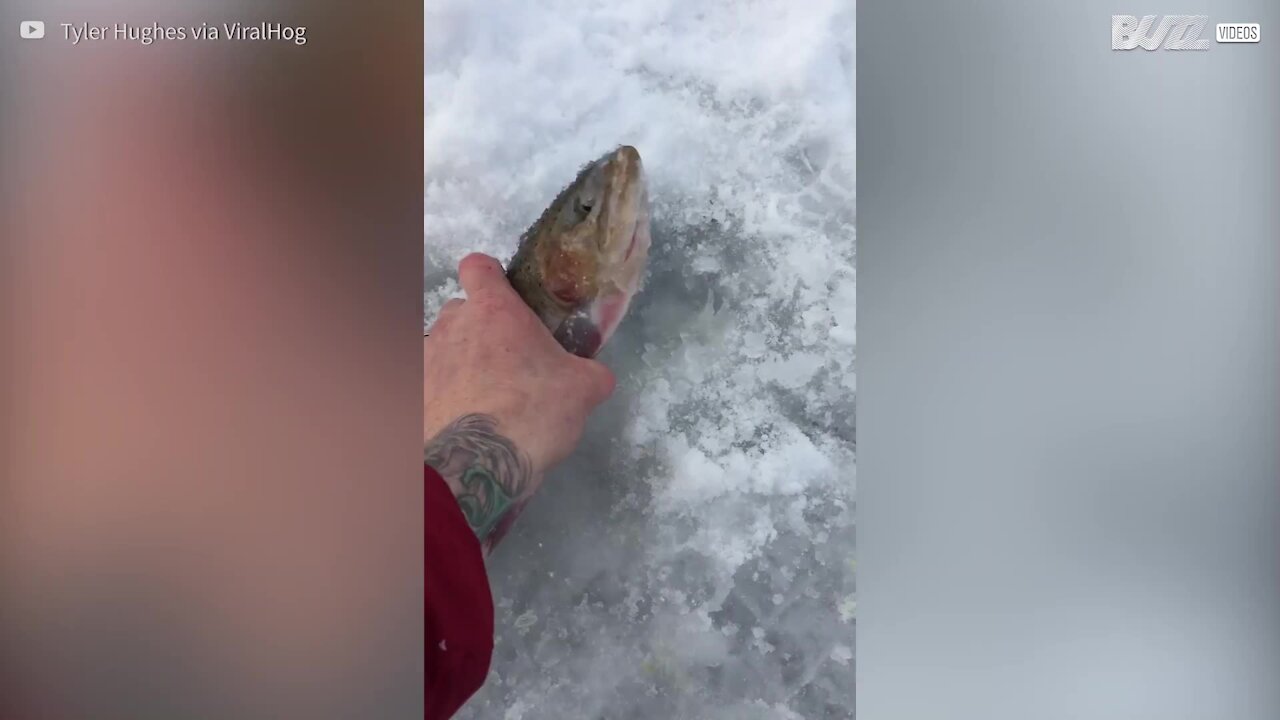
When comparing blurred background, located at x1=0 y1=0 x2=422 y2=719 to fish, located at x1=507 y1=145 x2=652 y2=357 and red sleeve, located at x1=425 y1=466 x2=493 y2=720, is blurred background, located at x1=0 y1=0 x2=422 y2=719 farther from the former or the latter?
fish, located at x1=507 y1=145 x2=652 y2=357

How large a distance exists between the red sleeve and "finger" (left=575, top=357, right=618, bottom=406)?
0.32 m

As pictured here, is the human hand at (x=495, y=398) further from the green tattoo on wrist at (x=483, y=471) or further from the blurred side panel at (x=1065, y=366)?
the blurred side panel at (x=1065, y=366)

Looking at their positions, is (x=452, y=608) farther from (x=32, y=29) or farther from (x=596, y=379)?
(x=32, y=29)

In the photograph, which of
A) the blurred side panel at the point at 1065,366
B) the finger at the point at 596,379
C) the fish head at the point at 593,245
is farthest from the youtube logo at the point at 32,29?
the blurred side panel at the point at 1065,366

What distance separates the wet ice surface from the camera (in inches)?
75.2

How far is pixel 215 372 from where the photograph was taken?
190cm

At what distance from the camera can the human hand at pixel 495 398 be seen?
1.90 meters

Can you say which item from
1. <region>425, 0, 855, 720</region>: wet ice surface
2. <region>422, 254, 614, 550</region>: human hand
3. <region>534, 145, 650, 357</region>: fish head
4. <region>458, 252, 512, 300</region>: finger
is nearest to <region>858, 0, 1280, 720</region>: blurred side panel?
<region>425, 0, 855, 720</region>: wet ice surface

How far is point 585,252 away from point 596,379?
0.78 feet

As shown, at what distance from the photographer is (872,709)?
6.24 feet

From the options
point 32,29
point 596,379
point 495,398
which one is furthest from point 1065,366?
point 32,29

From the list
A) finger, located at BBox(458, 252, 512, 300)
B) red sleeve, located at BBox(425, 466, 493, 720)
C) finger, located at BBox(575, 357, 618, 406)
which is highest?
finger, located at BBox(458, 252, 512, 300)

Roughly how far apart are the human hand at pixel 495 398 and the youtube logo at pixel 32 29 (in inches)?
35.1

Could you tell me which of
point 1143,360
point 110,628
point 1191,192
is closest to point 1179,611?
point 1143,360
